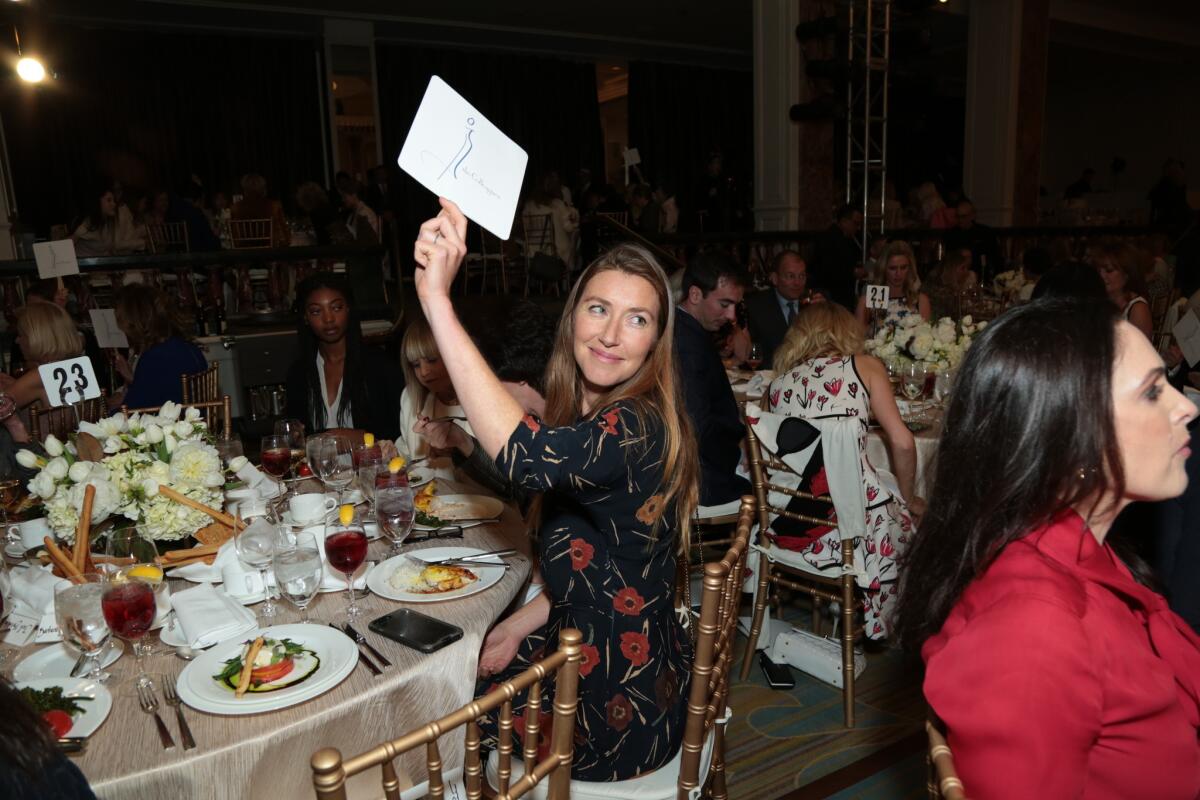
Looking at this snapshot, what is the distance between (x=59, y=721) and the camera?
1.26m

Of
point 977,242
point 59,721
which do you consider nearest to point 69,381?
point 59,721

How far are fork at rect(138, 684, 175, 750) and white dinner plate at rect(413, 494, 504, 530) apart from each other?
32.0 inches

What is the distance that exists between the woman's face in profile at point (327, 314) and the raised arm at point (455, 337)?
2163 mm

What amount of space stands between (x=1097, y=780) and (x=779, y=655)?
214cm

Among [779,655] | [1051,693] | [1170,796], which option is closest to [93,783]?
[1051,693]

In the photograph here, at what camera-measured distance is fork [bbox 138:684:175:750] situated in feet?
4.04

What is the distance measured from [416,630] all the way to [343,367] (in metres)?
2.19

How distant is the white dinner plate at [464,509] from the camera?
2178mm

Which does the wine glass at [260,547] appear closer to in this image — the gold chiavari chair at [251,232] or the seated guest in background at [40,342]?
the seated guest in background at [40,342]

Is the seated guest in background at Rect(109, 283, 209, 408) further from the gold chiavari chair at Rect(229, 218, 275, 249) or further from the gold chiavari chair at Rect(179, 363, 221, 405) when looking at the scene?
the gold chiavari chair at Rect(229, 218, 275, 249)

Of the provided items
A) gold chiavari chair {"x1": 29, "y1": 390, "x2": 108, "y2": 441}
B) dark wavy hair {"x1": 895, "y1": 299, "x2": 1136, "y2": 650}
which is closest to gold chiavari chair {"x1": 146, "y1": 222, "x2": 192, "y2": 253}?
gold chiavari chair {"x1": 29, "y1": 390, "x2": 108, "y2": 441}

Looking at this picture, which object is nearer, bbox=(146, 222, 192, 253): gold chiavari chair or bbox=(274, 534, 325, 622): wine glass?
bbox=(274, 534, 325, 622): wine glass

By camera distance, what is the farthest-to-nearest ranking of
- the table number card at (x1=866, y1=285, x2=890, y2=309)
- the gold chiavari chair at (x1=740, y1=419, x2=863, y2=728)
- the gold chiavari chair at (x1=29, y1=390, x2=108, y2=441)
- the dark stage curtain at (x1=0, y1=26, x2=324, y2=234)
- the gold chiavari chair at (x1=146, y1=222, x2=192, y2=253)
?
1. the dark stage curtain at (x1=0, y1=26, x2=324, y2=234)
2. the gold chiavari chair at (x1=146, y1=222, x2=192, y2=253)
3. the table number card at (x1=866, y1=285, x2=890, y2=309)
4. the gold chiavari chair at (x1=29, y1=390, x2=108, y2=441)
5. the gold chiavari chair at (x1=740, y1=419, x2=863, y2=728)

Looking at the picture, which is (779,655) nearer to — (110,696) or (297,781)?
(297,781)
